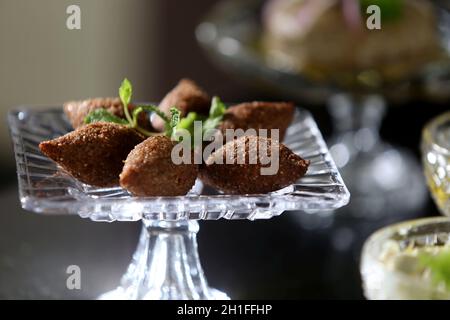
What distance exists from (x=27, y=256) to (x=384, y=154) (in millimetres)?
774

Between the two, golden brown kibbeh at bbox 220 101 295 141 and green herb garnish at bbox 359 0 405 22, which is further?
green herb garnish at bbox 359 0 405 22

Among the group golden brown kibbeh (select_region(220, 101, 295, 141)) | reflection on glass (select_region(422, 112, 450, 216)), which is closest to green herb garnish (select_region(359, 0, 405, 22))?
reflection on glass (select_region(422, 112, 450, 216))

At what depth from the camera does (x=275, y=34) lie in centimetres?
180

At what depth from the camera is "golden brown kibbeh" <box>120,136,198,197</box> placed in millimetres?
891

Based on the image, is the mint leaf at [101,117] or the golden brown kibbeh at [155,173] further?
the mint leaf at [101,117]

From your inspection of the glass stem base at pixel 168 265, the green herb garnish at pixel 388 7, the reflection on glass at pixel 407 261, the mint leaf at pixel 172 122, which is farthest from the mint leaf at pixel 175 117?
the green herb garnish at pixel 388 7

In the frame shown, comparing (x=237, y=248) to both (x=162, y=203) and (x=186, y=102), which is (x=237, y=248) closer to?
(x=186, y=102)

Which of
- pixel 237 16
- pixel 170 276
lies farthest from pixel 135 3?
pixel 170 276

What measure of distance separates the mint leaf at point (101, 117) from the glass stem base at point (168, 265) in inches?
4.6

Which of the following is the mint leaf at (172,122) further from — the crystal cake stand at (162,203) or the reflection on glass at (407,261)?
the reflection on glass at (407,261)

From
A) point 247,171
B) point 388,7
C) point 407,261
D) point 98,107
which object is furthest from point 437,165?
point 388,7

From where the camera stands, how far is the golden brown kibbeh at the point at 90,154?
937mm

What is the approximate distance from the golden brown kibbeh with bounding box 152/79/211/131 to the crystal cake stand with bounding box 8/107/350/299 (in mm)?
110

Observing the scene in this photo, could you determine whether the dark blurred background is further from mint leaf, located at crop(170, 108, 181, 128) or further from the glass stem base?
mint leaf, located at crop(170, 108, 181, 128)
